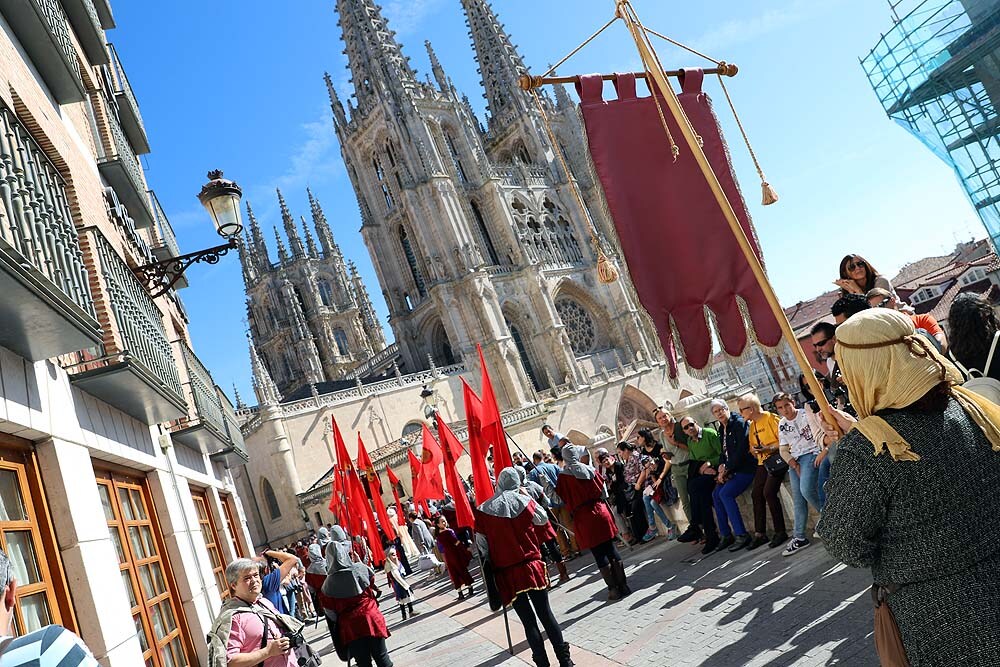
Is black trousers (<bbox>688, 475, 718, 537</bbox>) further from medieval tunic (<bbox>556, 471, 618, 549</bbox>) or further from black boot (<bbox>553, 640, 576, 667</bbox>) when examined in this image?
black boot (<bbox>553, 640, 576, 667</bbox>)

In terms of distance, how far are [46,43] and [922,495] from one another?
27.2 feet

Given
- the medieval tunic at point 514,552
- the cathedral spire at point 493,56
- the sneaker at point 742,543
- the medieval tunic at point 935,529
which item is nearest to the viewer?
the medieval tunic at point 935,529

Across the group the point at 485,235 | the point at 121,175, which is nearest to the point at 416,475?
the point at 121,175

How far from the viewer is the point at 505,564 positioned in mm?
6188

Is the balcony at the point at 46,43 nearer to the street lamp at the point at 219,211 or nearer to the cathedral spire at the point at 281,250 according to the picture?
the street lamp at the point at 219,211

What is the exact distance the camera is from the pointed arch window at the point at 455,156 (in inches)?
1821

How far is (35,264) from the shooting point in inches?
173

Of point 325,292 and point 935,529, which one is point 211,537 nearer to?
point 935,529

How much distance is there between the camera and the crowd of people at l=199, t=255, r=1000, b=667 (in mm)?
2355

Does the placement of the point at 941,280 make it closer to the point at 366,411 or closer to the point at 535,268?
the point at 535,268

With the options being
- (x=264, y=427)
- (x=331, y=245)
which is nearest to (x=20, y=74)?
(x=264, y=427)

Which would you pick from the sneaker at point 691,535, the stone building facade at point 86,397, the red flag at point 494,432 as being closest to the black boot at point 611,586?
the red flag at point 494,432

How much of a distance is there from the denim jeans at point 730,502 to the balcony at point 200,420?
243 inches

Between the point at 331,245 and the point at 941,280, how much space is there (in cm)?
4649
